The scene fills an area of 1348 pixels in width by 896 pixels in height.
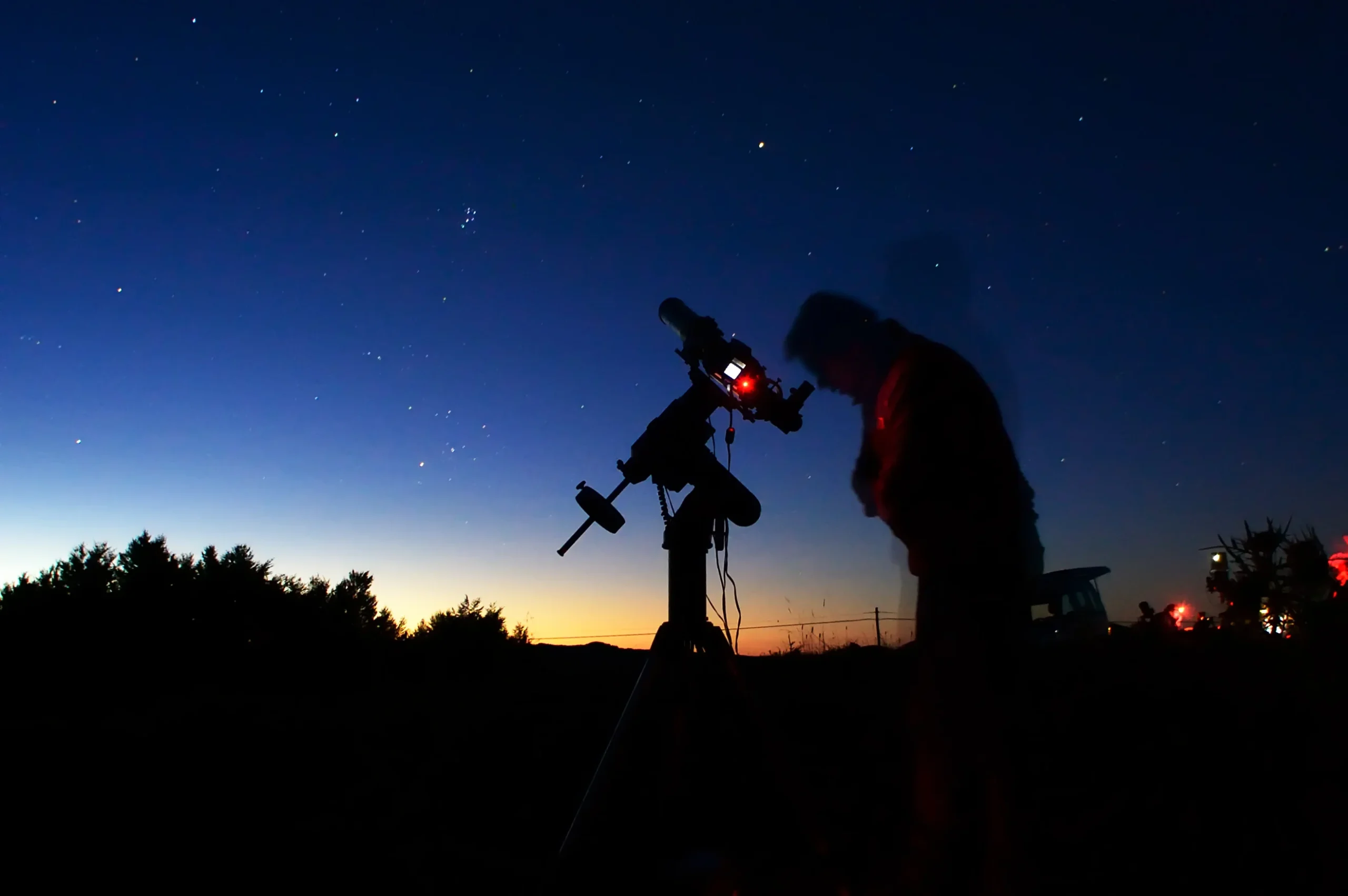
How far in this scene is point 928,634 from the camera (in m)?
1.99

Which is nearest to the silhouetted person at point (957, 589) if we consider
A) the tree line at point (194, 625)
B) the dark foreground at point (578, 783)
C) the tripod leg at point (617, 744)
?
the dark foreground at point (578, 783)

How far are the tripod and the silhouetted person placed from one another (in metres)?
0.41

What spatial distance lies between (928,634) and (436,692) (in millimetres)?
5290

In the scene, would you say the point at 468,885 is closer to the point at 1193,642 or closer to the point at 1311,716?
the point at 1311,716

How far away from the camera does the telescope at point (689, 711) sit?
1.77m

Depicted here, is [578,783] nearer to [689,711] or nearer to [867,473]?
[689,711]

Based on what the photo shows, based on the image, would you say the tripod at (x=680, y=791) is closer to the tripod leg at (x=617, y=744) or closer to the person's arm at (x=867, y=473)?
the tripod leg at (x=617, y=744)

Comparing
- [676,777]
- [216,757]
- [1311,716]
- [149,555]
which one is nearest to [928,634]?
[676,777]

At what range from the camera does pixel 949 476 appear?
6.44ft

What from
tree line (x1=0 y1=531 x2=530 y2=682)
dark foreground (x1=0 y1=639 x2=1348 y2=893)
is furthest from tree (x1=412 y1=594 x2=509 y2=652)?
dark foreground (x1=0 y1=639 x2=1348 y2=893)

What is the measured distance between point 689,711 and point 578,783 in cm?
157

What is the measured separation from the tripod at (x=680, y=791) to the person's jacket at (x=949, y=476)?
0.72 meters

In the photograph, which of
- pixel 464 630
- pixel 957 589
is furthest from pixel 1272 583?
pixel 464 630

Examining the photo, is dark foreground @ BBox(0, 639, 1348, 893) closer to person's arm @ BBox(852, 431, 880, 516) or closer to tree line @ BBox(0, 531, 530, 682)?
person's arm @ BBox(852, 431, 880, 516)
